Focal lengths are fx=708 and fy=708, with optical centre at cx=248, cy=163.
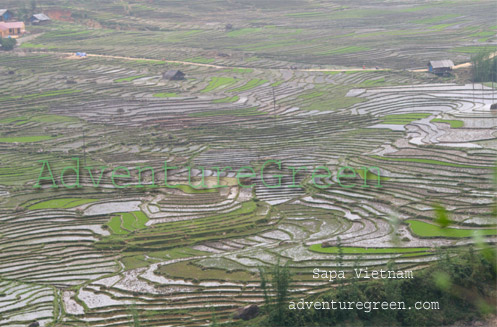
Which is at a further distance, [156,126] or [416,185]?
[156,126]

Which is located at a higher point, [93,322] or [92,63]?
[92,63]

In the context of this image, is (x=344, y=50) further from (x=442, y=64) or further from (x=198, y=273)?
(x=198, y=273)

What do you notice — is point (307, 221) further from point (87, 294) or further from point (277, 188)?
point (87, 294)

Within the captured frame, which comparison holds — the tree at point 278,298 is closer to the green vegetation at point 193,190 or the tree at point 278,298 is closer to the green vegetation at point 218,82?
the green vegetation at point 193,190

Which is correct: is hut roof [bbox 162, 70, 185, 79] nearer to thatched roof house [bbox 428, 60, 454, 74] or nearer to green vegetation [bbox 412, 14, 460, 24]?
thatched roof house [bbox 428, 60, 454, 74]

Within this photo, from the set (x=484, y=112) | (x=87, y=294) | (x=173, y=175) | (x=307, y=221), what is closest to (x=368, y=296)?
(x=307, y=221)

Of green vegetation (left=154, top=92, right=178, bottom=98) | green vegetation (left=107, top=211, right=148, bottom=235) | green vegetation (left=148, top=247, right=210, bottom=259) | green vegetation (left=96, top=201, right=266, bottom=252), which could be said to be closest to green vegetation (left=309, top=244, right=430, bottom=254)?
green vegetation (left=96, top=201, right=266, bottom=252)
